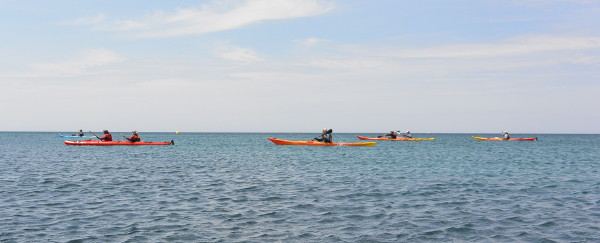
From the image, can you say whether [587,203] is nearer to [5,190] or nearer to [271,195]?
[271,195]

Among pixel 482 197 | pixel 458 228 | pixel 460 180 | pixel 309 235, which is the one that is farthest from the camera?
pixel 460 180

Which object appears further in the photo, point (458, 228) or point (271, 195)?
point (271, 195)

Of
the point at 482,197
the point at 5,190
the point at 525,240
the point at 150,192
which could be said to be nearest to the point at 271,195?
the point at 150,192

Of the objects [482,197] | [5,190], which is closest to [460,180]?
[482,197]

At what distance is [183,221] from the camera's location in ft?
41.2

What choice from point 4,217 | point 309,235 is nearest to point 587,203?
point 309,235

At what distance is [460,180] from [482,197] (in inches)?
254

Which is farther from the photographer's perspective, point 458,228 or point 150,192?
point 150,192

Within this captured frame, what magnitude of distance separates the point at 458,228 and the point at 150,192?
1143cm

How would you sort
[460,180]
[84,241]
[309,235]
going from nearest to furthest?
[84,241]
[309,235]
[460,180]

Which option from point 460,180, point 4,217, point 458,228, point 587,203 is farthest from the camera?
point 460,180

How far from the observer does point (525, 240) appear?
425 inches

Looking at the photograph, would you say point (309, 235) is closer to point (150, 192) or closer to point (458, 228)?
point (458, 228)

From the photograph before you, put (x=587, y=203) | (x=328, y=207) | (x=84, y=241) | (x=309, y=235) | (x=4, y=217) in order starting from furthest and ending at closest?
(x=587, y=203), (x=328, y=207), (x=4, y=217), (x=309, y=235), (x=84, y=241)
